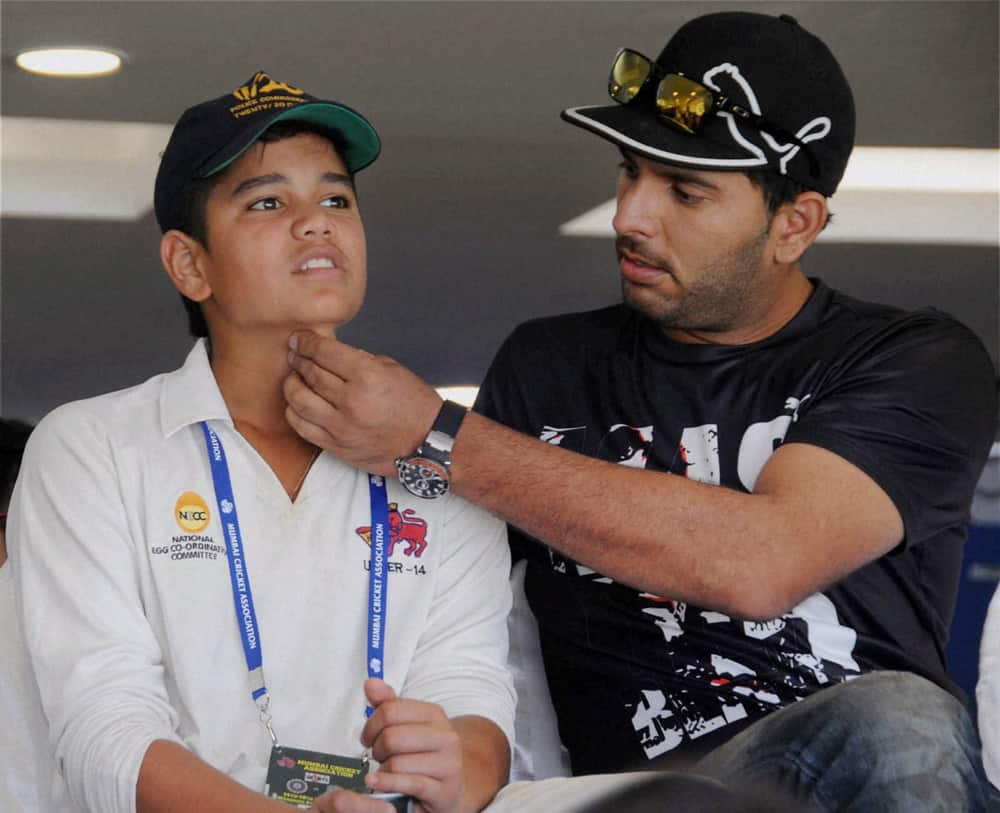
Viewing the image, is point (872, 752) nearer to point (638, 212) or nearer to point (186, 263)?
point (638, 212)

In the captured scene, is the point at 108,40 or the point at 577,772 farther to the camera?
the point at 108,40

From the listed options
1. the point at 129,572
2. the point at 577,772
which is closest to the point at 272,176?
the point at 129,572

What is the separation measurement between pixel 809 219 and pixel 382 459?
0.92 metres

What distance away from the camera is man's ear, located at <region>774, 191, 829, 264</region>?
2412mm

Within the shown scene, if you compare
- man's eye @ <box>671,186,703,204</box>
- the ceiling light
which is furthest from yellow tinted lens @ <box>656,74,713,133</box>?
the ceiling light

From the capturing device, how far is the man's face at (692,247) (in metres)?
2.32

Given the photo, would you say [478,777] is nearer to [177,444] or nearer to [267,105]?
[177,444]

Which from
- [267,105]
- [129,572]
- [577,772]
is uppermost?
[267,105]

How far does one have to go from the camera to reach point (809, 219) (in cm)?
244

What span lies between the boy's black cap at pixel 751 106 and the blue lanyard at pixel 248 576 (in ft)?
2.46

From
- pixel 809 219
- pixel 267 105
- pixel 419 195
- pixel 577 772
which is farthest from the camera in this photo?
pixel 419 195

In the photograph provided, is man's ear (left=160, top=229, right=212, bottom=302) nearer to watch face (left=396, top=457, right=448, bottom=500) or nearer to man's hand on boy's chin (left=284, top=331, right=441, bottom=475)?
man's hand on boy's chin (left=284, top=331, right=441, bottom=475)

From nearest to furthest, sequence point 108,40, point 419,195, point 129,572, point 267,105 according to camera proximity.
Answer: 1. point 129,572
2. point 267,105
3. point 108,40
4. point 419,195

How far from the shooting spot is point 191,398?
196 cm
